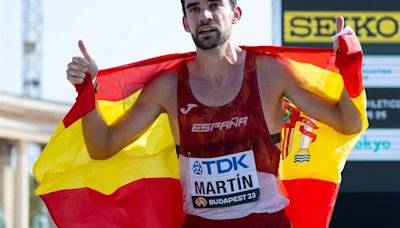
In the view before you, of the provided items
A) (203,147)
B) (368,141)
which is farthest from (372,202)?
(203,147)

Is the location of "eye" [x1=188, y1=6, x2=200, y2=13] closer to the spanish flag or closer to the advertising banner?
the spanish flag

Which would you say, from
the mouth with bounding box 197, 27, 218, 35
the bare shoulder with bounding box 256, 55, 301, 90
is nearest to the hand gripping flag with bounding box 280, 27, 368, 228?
the bare shoulder with bounding box 256, 55, 301, 90

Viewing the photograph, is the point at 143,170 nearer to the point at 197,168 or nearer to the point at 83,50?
the point at 197,168

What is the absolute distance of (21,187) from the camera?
83.7ft

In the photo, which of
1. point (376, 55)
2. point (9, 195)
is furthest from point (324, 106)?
point (9, 195)

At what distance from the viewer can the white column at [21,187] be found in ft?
82.1

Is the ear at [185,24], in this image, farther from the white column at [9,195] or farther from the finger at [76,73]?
the white column at [9,195]

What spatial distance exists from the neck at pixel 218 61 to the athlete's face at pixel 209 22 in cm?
8

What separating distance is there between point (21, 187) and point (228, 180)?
21276 millimetres

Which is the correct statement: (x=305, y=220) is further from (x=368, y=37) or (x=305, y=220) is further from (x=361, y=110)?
(x=368, y=37)

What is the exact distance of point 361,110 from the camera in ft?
15.9

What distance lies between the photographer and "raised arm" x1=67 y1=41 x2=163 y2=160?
4.89 meters

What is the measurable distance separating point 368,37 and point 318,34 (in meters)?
0.49

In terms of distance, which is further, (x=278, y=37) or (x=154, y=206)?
(x=278, y=37)
